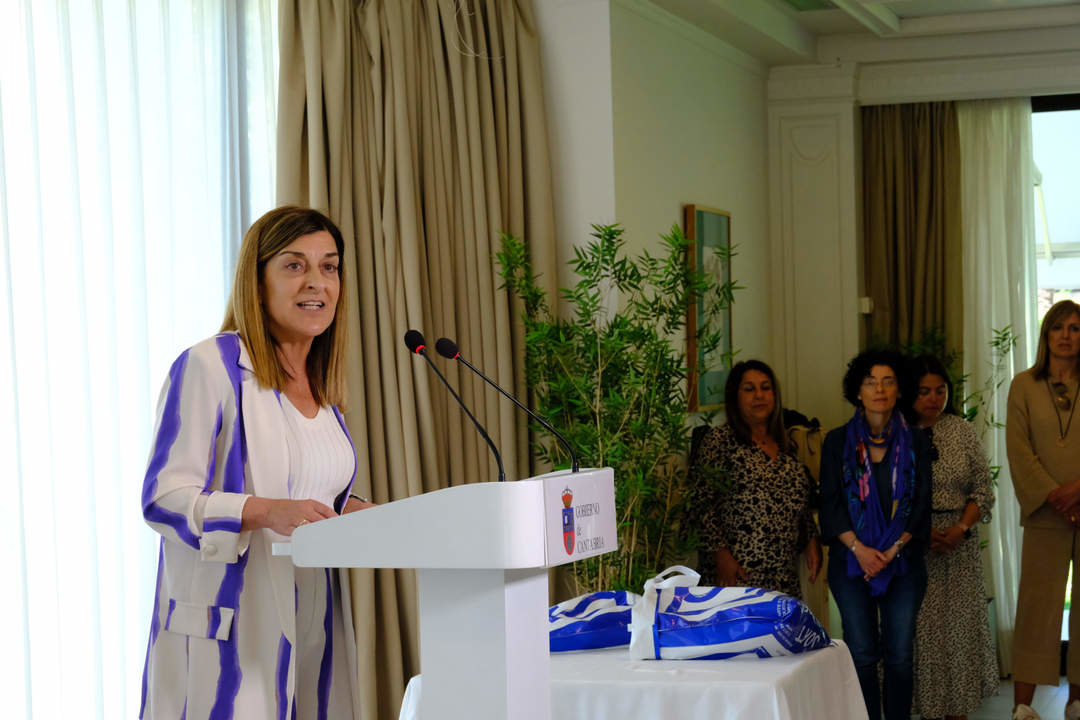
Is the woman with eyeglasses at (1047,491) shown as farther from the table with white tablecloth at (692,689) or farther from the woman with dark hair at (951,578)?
the table with white tablecloth at (692,689)

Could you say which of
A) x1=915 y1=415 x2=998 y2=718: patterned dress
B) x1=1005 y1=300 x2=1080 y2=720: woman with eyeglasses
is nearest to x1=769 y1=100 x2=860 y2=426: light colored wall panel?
x1=915 y1=415 x2=998 y2=718: patterned dress

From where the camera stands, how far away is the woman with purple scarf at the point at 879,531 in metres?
4.43

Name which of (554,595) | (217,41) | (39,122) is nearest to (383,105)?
(217,41)

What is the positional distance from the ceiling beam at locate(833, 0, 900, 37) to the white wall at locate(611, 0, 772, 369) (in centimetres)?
58

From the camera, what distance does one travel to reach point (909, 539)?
4410 mm

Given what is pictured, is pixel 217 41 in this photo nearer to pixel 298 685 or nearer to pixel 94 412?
pixel 94 412

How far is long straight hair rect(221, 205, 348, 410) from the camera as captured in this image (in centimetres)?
212

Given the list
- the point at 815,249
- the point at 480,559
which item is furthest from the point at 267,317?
the point at 815,249

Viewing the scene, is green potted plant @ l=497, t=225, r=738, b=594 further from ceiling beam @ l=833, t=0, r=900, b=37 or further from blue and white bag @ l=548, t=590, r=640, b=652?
ceiling beam @ l=833, t=0, r=900, b=37

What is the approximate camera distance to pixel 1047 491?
4965mm

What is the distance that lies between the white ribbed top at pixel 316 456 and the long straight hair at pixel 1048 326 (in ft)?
12.1

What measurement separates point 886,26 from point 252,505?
195 inches

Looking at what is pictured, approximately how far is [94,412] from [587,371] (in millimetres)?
1705

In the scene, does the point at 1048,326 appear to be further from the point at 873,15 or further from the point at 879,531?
the point at 873,15
